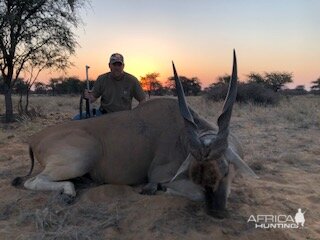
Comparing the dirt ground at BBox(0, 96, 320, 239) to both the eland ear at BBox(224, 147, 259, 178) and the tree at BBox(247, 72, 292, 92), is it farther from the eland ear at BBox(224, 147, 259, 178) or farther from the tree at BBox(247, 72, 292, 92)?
the tree at BBox(247, 72, 292, 92)

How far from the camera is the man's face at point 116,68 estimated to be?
232 inches

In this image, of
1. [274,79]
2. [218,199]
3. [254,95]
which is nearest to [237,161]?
[218,199]

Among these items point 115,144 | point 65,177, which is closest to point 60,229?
point 65,177

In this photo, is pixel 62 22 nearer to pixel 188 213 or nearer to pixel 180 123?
pixel 180 123

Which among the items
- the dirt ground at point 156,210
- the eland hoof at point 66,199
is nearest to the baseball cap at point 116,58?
the dirt ground at point 156,210

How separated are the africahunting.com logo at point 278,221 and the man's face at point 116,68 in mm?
3150

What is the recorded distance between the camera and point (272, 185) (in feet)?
14.9

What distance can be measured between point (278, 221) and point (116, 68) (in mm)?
3309

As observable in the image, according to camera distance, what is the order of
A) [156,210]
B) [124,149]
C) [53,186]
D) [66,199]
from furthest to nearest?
[124,149] → [53,186] → [66,199] → [156,210]

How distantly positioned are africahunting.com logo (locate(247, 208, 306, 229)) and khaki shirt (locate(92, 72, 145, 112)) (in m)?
3.10

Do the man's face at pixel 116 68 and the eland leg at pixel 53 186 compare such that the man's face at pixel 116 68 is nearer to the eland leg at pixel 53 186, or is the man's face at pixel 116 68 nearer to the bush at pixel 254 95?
the eland leg at pixel 53 186

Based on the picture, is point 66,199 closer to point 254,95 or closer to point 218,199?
point 218,199

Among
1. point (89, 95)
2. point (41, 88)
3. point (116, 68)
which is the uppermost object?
point (116, 68)

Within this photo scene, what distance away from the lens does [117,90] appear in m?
6.12
